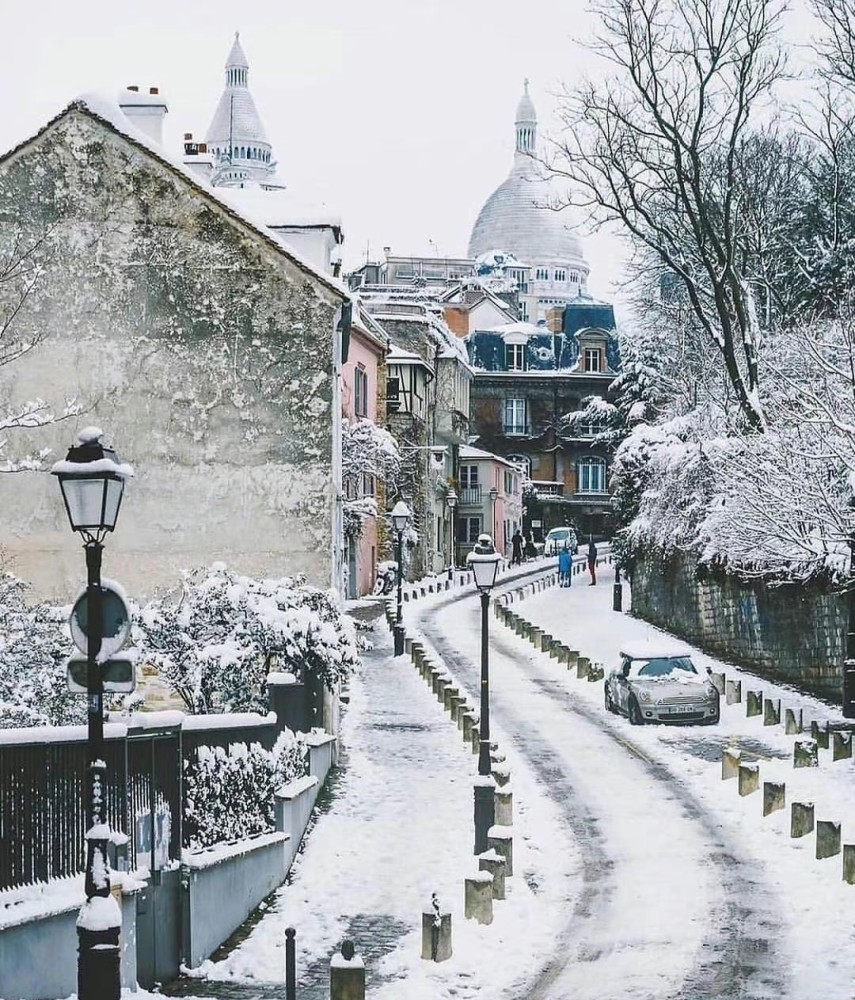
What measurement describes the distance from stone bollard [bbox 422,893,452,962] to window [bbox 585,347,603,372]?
267 feet

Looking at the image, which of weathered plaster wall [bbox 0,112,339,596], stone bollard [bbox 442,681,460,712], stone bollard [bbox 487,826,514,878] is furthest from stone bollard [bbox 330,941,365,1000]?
stone bollard [bbox 442,681,460,712]

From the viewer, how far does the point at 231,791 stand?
17.1 metres

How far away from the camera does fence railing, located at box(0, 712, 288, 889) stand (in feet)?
41.6

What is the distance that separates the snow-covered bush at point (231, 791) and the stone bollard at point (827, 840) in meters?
6.61

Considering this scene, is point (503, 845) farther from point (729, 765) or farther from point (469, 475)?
point (469, 475)

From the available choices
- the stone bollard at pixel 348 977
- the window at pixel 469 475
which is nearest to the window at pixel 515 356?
the window at pixel 469 475

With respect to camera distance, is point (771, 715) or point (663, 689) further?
point (663, 689)

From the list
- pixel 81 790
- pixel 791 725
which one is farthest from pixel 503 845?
pixel 791 725

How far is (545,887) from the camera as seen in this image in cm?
1741

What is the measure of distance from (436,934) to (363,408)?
3924 cm

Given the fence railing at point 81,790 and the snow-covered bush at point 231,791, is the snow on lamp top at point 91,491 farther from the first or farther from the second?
the snow-covered bush at point 231,791

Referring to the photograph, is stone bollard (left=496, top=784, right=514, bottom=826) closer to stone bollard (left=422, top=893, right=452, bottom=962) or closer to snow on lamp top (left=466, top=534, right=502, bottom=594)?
snow on lamp top (left=466, top=534, right=502, bottom=594)

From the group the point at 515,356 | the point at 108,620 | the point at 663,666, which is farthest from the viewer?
the point at 515,356

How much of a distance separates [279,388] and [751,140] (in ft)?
74.2
